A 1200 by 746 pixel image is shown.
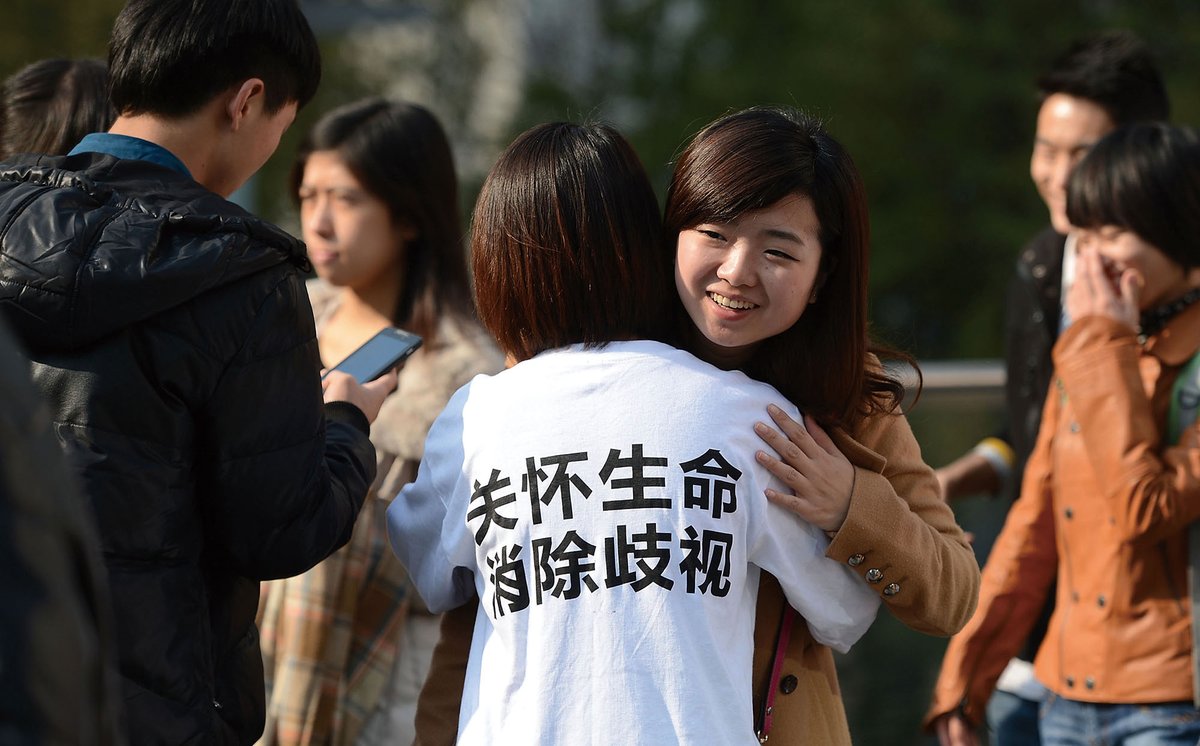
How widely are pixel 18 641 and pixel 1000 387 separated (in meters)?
3.59

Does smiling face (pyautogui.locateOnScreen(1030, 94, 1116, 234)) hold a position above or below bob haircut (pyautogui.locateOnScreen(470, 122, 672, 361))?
above

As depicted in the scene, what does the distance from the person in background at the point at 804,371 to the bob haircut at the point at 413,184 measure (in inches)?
48.3

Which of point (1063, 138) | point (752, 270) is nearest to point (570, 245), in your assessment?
point (752, 270)

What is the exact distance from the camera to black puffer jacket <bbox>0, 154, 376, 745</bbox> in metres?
1.89

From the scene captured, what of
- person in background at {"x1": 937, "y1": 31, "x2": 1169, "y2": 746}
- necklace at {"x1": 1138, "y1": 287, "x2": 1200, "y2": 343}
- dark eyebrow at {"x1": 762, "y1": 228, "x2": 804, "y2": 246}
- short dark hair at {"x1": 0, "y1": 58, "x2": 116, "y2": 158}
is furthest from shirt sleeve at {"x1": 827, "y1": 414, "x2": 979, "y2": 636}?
short dark hair at {"x1": 0, "y1": 58, "x2": 116, "y2": 158}

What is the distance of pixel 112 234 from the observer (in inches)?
75.2

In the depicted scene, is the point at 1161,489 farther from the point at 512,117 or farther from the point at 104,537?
the point at 512,117

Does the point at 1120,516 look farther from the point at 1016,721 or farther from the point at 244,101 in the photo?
the point at 244,101

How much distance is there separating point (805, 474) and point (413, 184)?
157 centimetres

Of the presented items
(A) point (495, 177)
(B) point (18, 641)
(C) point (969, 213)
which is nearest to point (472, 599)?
(A) point (495, 177)

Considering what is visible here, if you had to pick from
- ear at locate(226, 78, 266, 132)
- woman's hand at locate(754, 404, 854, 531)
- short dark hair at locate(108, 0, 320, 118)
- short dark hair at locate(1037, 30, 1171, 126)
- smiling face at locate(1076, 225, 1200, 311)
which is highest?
short dark hair at locate(1037, 30, 1171, 126)

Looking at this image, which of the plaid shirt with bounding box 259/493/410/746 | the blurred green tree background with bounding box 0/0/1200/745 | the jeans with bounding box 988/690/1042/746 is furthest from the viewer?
the blurred green tree background with bounding box 0/0/1200/745

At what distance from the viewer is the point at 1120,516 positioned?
2629 mm

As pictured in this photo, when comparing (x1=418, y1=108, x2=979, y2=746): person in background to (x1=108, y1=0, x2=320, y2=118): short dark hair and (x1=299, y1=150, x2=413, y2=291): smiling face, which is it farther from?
(x1=299, y1=150, x2=413, y2=291): smiling face
